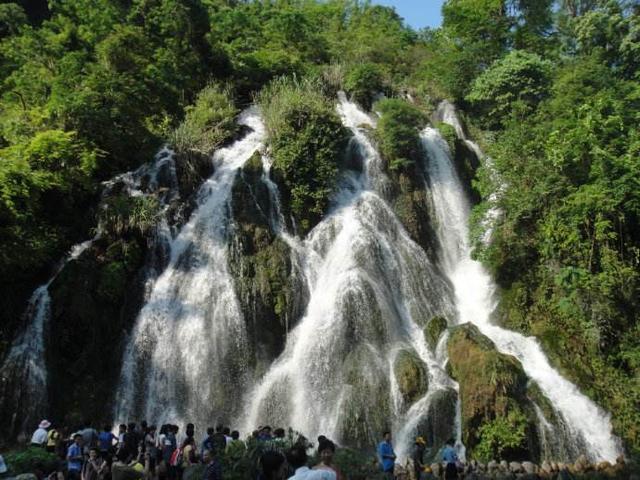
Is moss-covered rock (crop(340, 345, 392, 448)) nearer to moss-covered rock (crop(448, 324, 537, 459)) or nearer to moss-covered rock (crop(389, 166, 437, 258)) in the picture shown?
moss-covered rock (crop(448, 324, 537, 459))

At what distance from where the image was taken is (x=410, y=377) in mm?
13414

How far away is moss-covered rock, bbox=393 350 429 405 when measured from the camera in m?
13.2

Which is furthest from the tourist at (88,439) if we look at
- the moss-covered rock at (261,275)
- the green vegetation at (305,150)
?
the green vegetation at (305,150)

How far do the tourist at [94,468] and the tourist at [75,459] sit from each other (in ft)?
0.35

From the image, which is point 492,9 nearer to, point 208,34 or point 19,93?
point 208,34

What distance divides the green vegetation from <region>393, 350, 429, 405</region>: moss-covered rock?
272 inches

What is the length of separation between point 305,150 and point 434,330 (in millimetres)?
8616

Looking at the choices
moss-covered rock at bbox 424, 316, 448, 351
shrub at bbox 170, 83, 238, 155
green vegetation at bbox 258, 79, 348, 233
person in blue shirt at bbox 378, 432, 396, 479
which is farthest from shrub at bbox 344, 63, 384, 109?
person in blue shirt at bbox 378, 432, 396, 479

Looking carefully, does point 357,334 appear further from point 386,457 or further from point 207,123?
point 207,123

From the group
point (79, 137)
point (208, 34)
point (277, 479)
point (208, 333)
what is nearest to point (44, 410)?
point (208, 333)

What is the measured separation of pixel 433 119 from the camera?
27.3 m

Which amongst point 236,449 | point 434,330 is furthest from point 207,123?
point 236,449

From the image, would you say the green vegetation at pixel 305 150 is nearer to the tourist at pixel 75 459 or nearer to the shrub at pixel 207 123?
the shrub at pixel 207 123

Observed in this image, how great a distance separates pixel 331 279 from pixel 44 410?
29.6ft
